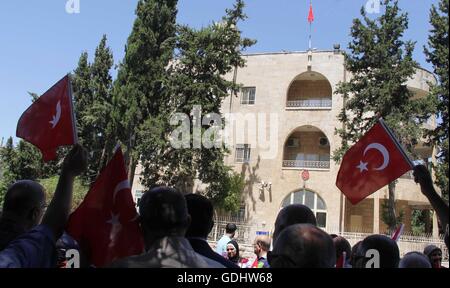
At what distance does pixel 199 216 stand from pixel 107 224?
562 millimetres

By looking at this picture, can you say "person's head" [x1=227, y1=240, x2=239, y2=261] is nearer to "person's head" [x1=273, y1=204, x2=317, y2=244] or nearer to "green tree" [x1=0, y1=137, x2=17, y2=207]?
"person's head" [x1=273, y1=204, x2=317, y2=244]

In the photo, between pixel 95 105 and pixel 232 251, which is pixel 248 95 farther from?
pixel 232 251

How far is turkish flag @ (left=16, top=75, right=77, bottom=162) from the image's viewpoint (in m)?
3.70

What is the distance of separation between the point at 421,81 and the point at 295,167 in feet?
29.9

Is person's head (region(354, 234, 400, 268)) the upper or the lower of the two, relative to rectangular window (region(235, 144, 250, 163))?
lower

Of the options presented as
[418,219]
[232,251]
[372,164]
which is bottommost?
[232,251]

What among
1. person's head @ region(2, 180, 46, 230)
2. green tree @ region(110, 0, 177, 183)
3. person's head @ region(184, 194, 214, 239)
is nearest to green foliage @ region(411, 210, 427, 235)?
green tree @ region(110, 0, 177, 183)

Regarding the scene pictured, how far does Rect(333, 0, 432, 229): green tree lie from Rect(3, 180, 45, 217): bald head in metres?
22.2

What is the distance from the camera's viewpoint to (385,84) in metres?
23.4

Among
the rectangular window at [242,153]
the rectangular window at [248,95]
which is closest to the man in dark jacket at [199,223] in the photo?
the rectangular window at [242,153]

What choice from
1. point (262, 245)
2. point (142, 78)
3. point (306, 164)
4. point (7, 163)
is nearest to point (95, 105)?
point (142, 78)

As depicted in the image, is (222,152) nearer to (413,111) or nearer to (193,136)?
(193,136)

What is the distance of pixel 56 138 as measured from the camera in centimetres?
371
